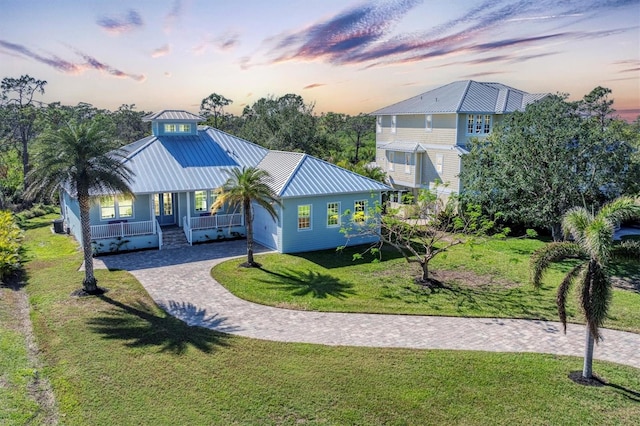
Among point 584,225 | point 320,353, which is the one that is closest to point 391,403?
point 320,353

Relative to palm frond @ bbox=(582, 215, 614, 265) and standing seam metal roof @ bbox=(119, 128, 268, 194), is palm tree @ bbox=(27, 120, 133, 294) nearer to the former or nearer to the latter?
standing seam metal roof @ bbox=(119, 128, 268, 194)

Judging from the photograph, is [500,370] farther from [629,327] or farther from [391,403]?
[629,327]

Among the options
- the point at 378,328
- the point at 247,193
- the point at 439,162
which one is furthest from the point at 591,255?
the point at 439,162

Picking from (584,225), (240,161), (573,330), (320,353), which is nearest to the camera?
(584,225)

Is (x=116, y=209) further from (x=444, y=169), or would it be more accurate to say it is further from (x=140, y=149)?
(x=444, y=169)

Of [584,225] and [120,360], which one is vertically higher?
[584,225]

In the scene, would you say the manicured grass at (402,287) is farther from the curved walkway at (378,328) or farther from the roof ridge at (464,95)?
the roof ridge at (464,95)

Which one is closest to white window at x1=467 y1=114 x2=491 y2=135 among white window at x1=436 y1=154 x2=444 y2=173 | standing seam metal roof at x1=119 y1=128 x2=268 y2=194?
white window at x1=436 y1=154 x2=444 y2=173
